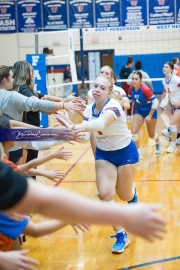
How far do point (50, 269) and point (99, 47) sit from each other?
17633 millimetres

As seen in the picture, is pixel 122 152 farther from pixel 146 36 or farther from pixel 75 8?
pixel 146 36

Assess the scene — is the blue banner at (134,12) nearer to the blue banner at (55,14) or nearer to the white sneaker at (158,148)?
the blue banner at (55,14)

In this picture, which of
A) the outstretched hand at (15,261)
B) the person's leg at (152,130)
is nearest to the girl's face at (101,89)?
the outstretched hand at (15,261)

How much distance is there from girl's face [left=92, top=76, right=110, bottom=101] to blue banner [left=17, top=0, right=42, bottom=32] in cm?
1338

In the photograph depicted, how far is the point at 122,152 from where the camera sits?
4.54 metres

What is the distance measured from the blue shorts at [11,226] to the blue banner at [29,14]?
15.7 metres

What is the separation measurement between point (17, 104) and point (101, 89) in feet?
2.77

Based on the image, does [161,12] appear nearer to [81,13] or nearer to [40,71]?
[81,13]

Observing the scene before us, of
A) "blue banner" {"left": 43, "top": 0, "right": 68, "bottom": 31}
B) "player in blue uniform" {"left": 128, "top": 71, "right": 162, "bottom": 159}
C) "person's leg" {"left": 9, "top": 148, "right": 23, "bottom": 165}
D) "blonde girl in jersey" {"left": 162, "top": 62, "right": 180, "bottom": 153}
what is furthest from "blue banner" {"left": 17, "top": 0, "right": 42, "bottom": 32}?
"person's leg" {"left": 9, "top": 148, "right": 23, "bottom": 165}

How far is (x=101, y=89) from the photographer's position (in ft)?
14.6

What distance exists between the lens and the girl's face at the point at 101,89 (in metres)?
4.44

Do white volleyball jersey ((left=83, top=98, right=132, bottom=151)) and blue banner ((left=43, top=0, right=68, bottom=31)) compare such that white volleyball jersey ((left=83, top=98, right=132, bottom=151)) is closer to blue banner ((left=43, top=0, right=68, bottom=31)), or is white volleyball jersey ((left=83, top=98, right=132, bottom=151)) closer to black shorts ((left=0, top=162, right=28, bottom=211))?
black shorts ((left=0, top=162, right=28, bottom=211))

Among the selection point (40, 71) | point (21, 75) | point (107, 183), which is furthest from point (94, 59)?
point (107, 183)

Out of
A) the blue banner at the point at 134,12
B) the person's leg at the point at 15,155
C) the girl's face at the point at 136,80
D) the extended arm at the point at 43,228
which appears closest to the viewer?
the extended arm at the point at 43,228
